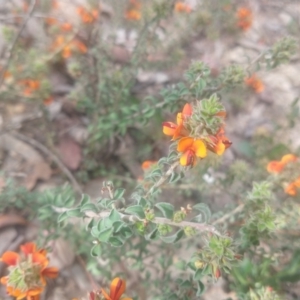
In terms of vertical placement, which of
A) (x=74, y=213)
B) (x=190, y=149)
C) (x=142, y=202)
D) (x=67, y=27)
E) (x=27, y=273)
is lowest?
(x=27, y=273)

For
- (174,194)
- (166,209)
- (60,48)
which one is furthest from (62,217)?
(60,48)

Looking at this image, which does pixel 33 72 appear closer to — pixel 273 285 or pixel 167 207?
pixel 167 207

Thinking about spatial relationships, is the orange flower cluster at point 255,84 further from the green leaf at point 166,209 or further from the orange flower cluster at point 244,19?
the green leaf at point 166,209

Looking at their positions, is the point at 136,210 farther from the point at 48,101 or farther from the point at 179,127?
the point at 48,101

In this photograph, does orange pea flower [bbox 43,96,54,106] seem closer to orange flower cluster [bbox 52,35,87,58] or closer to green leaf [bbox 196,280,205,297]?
orange flower cluster [bbox 52,35,87,58]

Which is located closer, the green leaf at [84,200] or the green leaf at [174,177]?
the green leaf at [174,177]

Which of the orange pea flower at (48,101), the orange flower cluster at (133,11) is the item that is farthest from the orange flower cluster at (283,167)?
the orange flower cluster at (133,11)

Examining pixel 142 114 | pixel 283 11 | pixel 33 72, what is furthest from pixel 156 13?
pixel 283 11
